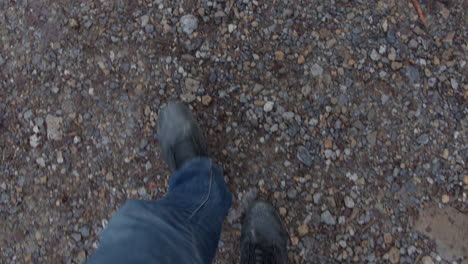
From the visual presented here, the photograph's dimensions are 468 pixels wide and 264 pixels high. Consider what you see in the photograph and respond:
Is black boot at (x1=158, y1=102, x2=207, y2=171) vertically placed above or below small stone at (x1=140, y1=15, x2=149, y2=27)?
below

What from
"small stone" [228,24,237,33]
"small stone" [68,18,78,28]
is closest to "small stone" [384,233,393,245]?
"small stone" [228,24,237,33]

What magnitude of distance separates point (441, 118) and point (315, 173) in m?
0.81

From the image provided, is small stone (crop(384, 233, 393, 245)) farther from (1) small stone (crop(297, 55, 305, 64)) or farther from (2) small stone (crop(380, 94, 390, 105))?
(1) small stone (crop(297, 55, 305, 64))

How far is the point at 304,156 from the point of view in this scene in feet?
7.43

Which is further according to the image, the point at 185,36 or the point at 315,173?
the point at 185,36

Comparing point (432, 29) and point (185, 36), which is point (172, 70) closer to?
point (185, 36)

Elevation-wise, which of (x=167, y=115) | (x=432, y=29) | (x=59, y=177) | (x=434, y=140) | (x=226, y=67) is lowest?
(x=59, y=177)

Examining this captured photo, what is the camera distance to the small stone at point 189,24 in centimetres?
241

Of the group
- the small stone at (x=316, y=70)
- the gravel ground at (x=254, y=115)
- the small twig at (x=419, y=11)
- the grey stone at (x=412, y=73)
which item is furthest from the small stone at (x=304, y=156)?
the small twig at (x=419, y=11)

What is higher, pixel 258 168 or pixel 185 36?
pixel 185 36

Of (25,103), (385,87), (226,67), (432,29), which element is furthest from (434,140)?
(25,103)

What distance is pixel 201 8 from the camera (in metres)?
2.44

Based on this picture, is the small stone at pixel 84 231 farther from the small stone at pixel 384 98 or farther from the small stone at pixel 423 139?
the small stone at pixel 423 139

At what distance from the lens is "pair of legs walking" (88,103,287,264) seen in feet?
5.16
